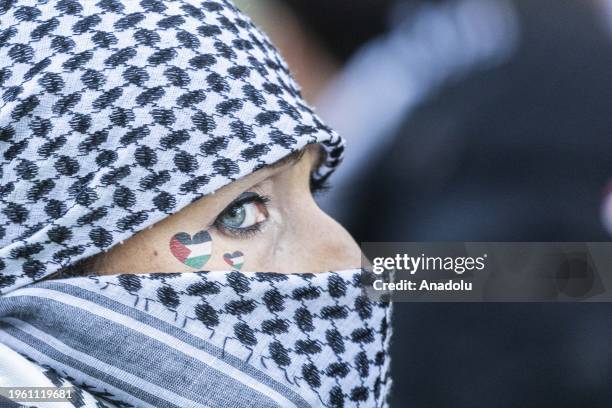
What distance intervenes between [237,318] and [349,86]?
4.88ft

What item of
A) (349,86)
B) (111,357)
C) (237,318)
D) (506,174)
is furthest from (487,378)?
(111,357)

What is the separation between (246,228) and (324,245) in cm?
14

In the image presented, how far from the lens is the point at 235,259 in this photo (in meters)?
1.12

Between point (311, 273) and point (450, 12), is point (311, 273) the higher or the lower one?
the lower one

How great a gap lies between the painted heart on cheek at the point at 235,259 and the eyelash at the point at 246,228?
0.03 metres

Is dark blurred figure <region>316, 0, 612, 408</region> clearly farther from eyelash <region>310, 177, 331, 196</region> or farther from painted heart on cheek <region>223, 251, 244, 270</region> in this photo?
painted heart on cheek <region>223, 251, 244, 270</region>

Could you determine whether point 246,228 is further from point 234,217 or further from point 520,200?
point 520,200

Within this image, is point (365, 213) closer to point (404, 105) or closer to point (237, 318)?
point (404, 105)

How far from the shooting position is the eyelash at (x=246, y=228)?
1.12 m

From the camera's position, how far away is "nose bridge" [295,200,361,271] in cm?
120

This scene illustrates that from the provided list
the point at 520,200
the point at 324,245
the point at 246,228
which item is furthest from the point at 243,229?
the point at 520,200

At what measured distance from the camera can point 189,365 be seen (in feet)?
3.34

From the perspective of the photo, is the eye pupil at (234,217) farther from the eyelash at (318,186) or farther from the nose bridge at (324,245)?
the eyelash at (318,186)

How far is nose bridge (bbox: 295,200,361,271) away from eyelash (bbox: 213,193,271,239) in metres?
0.08
